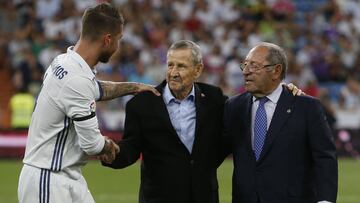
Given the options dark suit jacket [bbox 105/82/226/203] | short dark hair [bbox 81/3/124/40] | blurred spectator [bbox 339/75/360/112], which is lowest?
blurred spectator [bbox 339/75/360/112]

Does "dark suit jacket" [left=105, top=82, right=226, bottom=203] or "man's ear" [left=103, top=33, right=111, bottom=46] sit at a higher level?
"man's ear" [left=103, top=33, right=111, bottom=46]

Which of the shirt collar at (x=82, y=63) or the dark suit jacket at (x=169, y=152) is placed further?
the dark suit jacket at (x=169, y=152)

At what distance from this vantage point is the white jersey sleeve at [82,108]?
589 centimetres

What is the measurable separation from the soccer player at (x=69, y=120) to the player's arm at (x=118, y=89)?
0.99ft

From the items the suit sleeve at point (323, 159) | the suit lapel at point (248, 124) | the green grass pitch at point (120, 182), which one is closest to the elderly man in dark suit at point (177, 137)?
the suit lapel at point (248, 124)

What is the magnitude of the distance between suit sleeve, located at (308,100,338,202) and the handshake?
1338mm

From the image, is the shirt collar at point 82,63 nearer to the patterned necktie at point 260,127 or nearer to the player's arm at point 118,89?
the player's arm at point 118,89

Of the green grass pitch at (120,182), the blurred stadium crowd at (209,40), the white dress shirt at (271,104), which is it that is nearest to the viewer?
the white dress shirt at (271,104)

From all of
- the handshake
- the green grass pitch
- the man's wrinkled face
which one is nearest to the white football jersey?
the handshake

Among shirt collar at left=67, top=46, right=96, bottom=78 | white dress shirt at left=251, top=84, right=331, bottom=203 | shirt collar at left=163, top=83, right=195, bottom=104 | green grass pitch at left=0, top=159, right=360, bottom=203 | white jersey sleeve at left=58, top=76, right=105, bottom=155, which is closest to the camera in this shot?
white jersey sleeve at left=58, top=76, right=105, bottom=155

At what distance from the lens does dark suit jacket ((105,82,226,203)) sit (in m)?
6.73

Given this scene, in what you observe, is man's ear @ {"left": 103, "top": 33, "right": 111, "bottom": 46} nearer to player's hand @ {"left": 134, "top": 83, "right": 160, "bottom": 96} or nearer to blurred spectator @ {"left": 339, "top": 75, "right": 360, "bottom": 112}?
player's hand @ {"left": 134, "top": 83, "right": 160, "bottom": 96}

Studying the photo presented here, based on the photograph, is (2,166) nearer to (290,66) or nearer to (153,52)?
(153,52)

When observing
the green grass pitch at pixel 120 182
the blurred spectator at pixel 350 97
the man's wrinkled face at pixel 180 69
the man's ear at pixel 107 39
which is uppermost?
the man's ear at pixel 107 39
